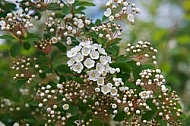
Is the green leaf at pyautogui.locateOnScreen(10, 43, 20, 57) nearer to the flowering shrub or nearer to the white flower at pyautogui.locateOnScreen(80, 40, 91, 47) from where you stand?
the flowering shrub

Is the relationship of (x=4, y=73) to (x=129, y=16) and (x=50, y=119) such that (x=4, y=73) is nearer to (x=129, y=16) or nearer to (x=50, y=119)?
(x=50, y=119)

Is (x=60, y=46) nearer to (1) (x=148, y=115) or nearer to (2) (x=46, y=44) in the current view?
(2) (x=46, y=44)

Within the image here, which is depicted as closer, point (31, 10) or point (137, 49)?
point (137, 49)

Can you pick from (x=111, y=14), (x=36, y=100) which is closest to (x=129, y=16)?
(x=111, y=14)

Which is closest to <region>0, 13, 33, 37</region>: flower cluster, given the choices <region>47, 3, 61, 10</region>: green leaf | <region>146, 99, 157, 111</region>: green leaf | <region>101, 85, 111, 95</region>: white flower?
<region>47, 3, 61, 10</region>: green leaf

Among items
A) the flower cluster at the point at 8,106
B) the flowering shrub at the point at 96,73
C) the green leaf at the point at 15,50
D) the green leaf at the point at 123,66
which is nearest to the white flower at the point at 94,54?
the flowering shrub at the point at 96,73

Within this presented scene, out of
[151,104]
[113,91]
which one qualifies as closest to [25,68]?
[113,91]

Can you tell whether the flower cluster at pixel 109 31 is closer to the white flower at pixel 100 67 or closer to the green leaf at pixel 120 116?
the white flower at pixel 100 67
